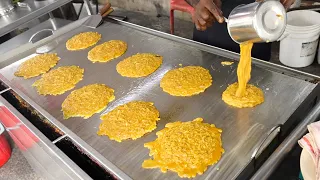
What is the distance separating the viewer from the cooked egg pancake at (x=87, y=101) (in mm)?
1923

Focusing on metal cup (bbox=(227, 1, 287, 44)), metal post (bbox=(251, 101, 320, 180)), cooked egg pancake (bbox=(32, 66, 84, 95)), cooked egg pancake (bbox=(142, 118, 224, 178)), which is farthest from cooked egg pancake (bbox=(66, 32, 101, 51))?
metal post (bbox=(251, 101, 320, 180))

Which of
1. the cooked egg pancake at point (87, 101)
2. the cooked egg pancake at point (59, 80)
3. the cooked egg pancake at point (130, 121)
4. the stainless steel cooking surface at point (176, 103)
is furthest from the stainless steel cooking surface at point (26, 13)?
the cooked egg pancake at point (130, 121)

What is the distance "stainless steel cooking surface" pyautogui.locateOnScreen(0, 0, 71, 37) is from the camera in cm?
265

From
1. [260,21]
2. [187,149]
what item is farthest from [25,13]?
[260,21]

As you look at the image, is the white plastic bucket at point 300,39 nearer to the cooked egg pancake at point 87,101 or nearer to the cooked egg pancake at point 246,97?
the cooked egg pancake at point 246,97

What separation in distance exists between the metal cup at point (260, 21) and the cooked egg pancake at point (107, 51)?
3.93 feet

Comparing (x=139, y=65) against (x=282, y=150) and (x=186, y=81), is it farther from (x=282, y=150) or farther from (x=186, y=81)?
(x=282, y=150)

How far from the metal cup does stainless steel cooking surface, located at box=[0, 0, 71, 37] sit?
6.63ft

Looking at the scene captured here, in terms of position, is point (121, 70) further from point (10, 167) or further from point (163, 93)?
point (10, 167)

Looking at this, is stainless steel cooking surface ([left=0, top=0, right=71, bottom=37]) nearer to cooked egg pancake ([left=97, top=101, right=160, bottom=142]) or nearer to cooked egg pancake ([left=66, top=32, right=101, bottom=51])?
cooked egg pancake ([left=66, top=32, right=101, bottom=51])

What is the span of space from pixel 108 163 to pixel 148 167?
20 centimetres

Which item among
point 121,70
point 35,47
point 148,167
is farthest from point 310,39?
point 35,47

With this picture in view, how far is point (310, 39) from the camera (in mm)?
3035

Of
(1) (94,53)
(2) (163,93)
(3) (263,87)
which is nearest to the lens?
(3) (263,87)
